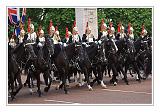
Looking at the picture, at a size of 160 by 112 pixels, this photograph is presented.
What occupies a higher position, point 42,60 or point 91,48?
point 91,48

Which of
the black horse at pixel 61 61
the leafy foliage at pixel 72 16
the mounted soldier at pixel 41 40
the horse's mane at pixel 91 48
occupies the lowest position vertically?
the black horse at pixel 61 61

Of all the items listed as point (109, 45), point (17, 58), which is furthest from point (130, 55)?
point (17, 58)

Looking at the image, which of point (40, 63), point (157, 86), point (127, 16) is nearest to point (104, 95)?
point (40, 63)

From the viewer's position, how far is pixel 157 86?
9.58 metres

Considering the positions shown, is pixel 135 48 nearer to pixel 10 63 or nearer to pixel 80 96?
pixel 80 96

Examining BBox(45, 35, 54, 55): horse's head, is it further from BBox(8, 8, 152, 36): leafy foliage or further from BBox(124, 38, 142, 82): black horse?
BBox(8, 8, 152, 36): leafy foliage

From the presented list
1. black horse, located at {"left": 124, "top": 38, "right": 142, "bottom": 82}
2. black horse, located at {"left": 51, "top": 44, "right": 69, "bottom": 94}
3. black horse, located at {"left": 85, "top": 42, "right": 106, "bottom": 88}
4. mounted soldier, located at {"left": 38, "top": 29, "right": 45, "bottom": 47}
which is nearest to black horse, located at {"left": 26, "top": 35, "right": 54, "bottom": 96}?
mounted soldier, located at {"left": 38, "top": 29, "right": 45, "bottom": 47}

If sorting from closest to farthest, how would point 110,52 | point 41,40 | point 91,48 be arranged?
point 41,40, point 91,48, point 110,52

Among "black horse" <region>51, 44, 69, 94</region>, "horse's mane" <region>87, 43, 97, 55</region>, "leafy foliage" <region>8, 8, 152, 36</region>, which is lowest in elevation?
"black horse" <region>51, 44, 69, 94</region>

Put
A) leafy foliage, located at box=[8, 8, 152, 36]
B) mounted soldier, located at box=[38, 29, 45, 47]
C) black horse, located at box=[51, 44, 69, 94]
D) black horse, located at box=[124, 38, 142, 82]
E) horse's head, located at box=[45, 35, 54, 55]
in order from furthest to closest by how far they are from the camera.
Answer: leafy foliage, located at box=[8, 8, 152, 36]
black horse, located at box=[124, 38, 142, 82]
black horse, located at box=[51, 44, 69, 94]
mounted soldier, located at box=[38, 29, 45, 47]
horse's head, located at box=[45, 35, 54, 55]

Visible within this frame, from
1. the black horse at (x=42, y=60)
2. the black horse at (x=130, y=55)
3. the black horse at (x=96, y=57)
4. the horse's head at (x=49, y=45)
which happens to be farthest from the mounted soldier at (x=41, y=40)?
the black horse at (x=130, y=55)

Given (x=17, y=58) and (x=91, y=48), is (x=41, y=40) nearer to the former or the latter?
(x=17, y=58)

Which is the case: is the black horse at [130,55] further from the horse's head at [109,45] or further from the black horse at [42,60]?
the black horse at [42,60]

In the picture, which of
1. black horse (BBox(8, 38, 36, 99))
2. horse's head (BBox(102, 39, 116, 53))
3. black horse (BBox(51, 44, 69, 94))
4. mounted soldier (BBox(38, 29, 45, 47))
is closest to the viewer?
black horse (BBox(8, 38, 36, 99))
